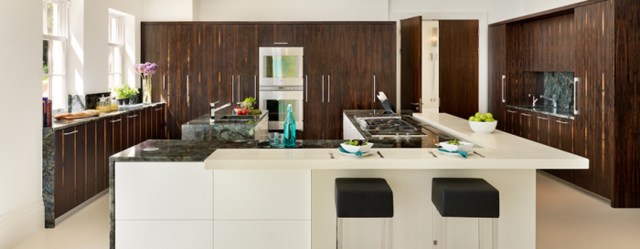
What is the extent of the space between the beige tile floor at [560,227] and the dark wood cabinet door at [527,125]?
4.10 ft

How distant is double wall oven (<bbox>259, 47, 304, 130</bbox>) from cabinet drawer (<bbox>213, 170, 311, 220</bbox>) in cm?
412

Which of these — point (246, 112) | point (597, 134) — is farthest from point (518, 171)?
point (246, 112)

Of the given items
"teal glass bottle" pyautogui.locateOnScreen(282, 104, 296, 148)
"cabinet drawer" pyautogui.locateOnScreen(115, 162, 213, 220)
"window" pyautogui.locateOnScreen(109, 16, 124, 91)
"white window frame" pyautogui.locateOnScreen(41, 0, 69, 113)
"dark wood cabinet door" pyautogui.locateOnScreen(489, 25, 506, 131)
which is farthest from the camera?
"dark wood cabinet door" pyautogui.locateOnScreen(489, 25, 506, 131)

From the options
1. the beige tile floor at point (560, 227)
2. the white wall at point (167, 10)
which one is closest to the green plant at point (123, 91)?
the white wall at point (167, 10)

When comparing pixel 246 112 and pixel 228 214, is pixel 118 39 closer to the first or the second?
pixel 246 112

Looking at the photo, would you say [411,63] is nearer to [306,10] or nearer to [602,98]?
[306,10]

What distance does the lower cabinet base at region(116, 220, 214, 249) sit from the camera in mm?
2771

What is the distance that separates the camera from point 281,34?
6754 mm

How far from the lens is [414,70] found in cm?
623

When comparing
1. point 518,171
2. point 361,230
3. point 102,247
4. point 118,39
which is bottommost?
point 102,247

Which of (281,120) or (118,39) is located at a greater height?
(118,39)

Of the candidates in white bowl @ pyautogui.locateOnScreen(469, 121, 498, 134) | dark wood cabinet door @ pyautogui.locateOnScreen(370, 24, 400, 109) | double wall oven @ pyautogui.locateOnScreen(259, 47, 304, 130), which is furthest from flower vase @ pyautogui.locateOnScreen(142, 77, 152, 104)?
white bowl @ pyautogui.locateOnScreen(469, 121, 498, 134)

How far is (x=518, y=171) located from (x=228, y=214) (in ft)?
5.77

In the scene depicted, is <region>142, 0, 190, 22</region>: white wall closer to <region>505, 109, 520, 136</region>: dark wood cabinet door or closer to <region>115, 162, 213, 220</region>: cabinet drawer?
<region>115, 162, 213, 220</region>: cabinet drawer
